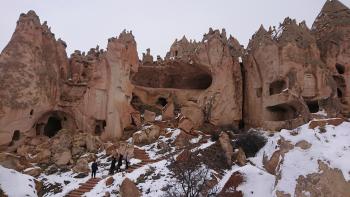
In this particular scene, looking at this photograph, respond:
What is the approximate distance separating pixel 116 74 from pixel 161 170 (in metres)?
13.7

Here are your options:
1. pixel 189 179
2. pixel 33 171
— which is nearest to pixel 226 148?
pixel 189 179

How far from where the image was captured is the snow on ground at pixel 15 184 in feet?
24.7

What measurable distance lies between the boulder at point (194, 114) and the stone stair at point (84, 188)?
34.1 ft

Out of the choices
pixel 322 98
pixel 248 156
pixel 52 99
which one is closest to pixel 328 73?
pixel 322 98

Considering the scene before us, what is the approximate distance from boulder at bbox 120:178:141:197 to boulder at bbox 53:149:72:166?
26.4ft

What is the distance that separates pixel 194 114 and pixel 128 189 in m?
13.8

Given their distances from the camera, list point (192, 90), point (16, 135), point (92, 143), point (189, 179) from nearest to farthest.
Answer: point (189, 179), point (92, 143), point (16, 135), point (192, 90)

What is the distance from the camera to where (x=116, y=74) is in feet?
109

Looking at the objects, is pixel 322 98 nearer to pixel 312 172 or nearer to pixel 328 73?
pixel 328 73

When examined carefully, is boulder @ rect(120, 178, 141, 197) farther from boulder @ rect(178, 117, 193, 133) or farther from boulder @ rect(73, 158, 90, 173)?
boulder @ rect(178, 117, 193, 133)

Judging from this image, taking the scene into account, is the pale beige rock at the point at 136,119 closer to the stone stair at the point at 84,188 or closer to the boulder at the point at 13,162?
the boulder at the point at 13,162

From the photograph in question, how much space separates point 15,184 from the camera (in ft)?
25.5

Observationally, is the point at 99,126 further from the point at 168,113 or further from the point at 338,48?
the point at 338,48

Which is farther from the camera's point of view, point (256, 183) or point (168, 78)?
point (168, 78)
